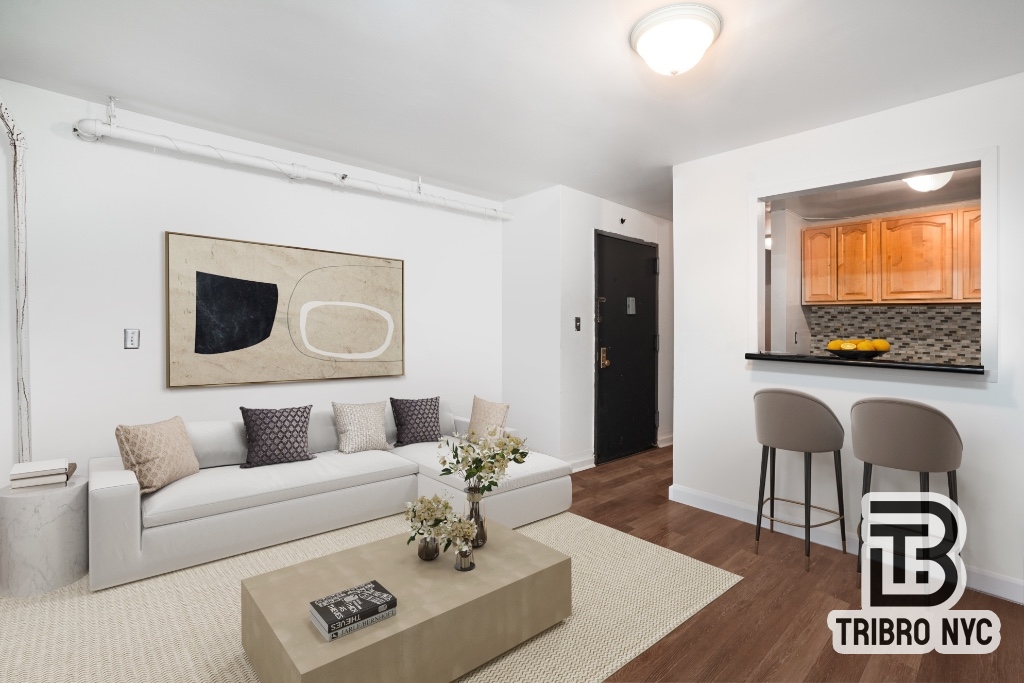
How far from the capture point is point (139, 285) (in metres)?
3.38

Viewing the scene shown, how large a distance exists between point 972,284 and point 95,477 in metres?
6.60

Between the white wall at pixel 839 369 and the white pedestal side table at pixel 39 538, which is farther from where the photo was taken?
the white wall at pixel 839 369

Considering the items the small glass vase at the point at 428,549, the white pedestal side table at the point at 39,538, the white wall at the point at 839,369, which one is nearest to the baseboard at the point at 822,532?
the white wall at the point at 839,369

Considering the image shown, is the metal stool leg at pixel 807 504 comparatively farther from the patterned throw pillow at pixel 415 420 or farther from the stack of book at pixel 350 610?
the patterned throw pillow at pixel 415 420

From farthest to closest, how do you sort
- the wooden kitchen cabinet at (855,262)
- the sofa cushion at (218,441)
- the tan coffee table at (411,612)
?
the wooden kitchen cabinet at (855,262), the sofa cushion at (218,441), the tan coffee table at (411,612)

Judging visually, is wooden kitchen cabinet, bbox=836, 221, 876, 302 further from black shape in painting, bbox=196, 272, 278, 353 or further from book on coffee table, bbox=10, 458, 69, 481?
book on coffee table, bbox=10, 458, 69, 481

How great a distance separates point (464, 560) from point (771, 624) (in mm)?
1482

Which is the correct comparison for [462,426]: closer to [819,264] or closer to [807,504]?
[807,504]

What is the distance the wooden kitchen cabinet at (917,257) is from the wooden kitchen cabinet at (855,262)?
102mm

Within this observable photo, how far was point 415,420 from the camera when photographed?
4.31 metres

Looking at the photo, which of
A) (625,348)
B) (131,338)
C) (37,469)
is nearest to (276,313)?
(131,338)

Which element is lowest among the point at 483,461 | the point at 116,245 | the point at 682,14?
the point at 483,461

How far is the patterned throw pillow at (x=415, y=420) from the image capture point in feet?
14.1

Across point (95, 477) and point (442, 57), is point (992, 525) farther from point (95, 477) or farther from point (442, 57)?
point (95, 477)
